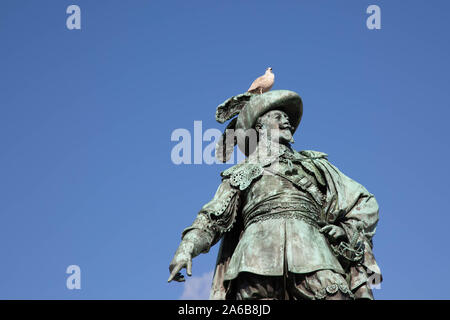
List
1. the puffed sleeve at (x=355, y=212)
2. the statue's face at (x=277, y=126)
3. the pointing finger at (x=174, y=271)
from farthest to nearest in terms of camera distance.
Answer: the statue's face at (x=277, y=126), the puffed sleeve at (x=355, y=212), the pointing finger at (x=174, y=271)

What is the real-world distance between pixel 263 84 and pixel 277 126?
1403 millimetres

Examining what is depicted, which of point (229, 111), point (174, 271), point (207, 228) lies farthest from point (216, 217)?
point (229, 111)

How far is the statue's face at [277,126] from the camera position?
1436cm

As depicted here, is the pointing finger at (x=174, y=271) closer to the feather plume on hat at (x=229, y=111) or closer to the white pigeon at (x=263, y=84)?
the feather plume on hat at (x=229, y=111)

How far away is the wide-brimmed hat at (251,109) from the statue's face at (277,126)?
0.36ft

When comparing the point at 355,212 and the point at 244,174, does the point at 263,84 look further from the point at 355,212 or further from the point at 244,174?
the point at 355,212

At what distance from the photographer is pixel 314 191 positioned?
44.6ft

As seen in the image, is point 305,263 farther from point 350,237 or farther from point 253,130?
point 253,130

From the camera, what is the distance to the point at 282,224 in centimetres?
1288

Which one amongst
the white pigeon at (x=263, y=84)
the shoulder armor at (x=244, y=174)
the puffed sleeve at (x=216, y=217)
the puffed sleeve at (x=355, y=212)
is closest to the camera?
the puffed sleeve at (x=355, y=212)

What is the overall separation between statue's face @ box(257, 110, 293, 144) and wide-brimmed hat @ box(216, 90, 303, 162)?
0.36ft

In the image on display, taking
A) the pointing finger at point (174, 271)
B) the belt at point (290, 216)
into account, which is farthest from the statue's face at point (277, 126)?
the pointing finger at point (174, 271)
